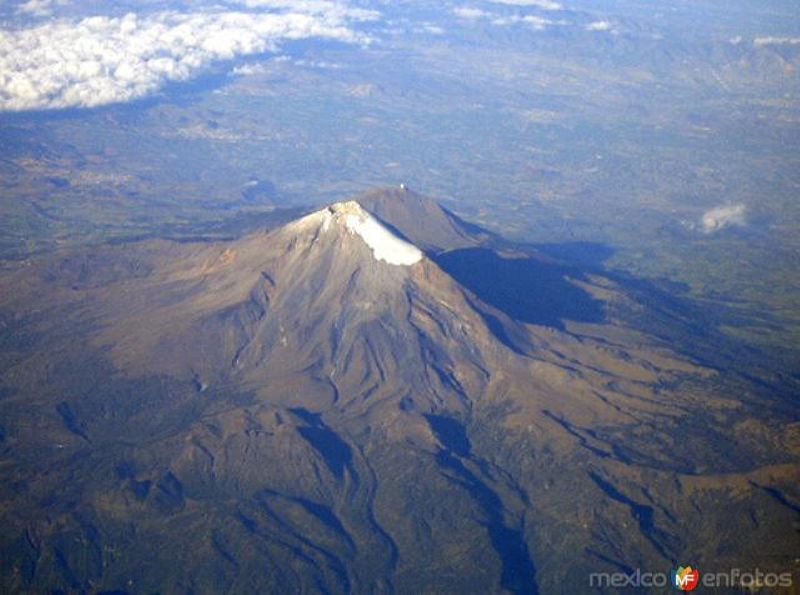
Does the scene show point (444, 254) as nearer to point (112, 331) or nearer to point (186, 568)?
point (112, 331)

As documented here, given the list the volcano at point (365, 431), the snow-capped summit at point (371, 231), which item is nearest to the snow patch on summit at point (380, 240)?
the snow-capped summit at point (371, 231)

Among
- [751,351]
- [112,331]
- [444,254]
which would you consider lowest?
[751,351]

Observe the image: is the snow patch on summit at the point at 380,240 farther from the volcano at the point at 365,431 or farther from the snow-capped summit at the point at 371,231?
the volcano at the point at 365,431

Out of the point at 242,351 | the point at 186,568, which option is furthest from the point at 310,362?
the point at 186,568

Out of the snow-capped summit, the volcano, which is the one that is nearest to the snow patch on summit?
the snow-capped summit

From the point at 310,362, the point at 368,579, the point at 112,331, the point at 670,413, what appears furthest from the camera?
the point at 112,331

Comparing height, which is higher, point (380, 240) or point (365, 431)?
point (380, 240)

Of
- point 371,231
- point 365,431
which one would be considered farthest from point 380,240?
point 365,431

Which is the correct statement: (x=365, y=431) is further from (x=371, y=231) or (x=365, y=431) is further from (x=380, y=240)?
(x=371, y=231)
